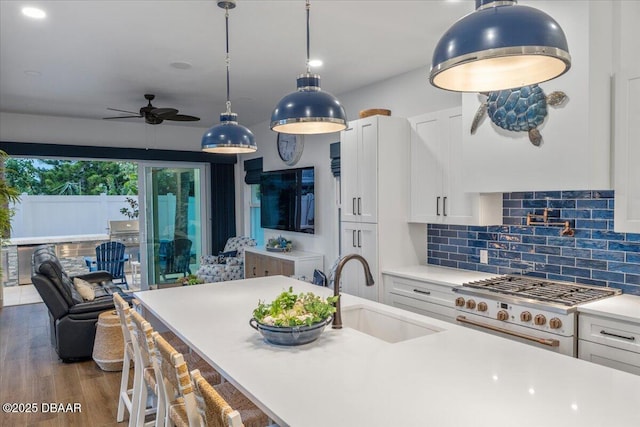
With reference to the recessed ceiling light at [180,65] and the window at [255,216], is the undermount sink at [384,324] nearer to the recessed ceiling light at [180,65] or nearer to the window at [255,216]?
the recessed ceiling light at [180,65]

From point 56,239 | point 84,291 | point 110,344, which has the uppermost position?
point 56,239

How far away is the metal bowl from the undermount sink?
608mm

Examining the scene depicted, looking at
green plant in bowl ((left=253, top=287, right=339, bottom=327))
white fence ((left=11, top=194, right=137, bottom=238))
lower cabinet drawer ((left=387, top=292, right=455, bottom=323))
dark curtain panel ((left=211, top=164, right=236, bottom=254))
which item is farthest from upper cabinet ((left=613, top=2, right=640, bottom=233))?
white fence ((left=11, top=194, right=137, bottom=238))

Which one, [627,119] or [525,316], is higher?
[627,119]

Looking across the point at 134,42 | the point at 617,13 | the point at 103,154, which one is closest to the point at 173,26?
the point at 134,42

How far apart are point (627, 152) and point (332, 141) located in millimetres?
3403

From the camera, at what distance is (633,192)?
2479 millimetres

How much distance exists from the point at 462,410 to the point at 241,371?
0.80m

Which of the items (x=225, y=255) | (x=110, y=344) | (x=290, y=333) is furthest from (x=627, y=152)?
(x=225, y=255)

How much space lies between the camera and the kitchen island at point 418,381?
129 centimetres

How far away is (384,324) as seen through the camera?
2.50 metres

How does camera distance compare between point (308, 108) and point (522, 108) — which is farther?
point (522, 108)

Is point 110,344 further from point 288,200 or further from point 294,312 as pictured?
point 288,200

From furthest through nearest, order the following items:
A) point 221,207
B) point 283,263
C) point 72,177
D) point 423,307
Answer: point 72,177
point 221,207
point 283,263
point 423,307
